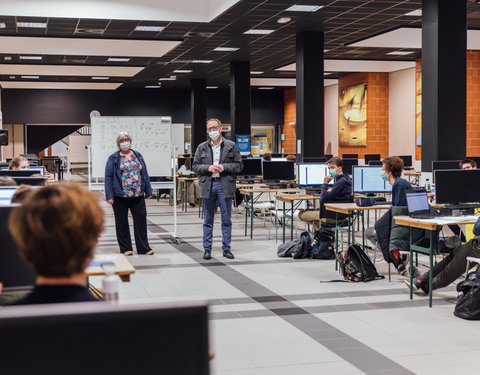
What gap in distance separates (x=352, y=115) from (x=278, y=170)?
988 cm

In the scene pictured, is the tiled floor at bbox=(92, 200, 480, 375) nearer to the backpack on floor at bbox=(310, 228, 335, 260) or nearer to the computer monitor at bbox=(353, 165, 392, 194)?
the backpack on floor at bbox=(310, 228, 335, 260)

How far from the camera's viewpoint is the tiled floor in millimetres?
4250

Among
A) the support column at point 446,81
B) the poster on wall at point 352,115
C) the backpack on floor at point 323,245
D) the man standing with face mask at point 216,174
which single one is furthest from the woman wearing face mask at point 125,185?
the poster on wall at point 352,115

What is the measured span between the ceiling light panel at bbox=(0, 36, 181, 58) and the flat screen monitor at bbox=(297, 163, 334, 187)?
5.72m

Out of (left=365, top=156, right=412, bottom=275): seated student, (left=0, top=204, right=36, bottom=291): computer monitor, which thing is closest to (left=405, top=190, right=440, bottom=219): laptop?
(left=365, top=156, right=412, bottom=275): seated student

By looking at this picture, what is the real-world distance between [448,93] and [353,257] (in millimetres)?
3361

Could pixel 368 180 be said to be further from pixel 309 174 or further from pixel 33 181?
pixel 33 181

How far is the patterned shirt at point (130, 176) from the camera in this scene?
27.5 ft

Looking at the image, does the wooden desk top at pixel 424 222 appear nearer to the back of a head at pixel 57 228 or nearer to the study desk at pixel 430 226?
the study desk at pixel 430 226

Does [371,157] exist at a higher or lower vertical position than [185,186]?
higher

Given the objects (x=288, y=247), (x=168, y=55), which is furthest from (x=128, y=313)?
(x=168, y=55)

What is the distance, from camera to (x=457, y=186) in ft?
22.4

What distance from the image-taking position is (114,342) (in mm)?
1211

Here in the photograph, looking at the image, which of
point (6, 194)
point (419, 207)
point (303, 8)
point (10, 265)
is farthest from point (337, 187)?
point (10, 265)
